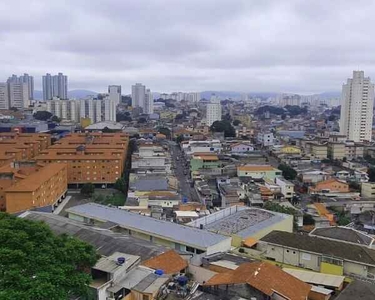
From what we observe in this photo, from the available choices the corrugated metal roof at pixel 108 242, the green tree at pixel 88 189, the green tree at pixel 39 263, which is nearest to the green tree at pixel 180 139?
the green tree at pixel 88 189

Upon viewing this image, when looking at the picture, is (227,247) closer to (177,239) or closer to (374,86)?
(177,239)

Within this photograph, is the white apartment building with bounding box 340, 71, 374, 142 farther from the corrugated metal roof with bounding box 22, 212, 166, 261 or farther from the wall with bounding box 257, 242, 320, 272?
the corrugated metal roof with bounding box 22, 212, 166, 261

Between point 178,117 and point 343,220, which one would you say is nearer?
point 343,220

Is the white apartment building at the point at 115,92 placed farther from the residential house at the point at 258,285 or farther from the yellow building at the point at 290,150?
the residential house at the point at 258,285

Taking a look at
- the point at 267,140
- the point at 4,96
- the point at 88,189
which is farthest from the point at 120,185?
the point at 4,96

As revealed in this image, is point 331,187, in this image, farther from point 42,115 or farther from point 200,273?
point 42,115

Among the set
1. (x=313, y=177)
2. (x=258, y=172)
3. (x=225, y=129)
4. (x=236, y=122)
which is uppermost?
(x=236, y=122)

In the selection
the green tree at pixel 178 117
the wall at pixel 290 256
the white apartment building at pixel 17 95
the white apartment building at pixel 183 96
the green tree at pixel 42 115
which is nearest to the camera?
the wall at pixel 290 256
